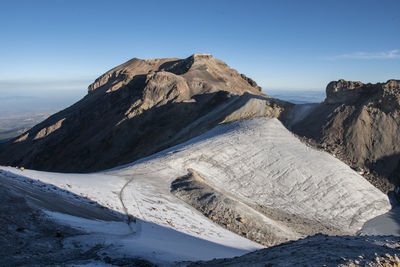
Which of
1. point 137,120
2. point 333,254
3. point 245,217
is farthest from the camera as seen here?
point 137,120

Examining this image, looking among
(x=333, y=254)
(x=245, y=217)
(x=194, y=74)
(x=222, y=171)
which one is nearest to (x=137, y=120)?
(x=194, y=74)

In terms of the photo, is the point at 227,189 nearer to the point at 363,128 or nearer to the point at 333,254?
the point at 333,254

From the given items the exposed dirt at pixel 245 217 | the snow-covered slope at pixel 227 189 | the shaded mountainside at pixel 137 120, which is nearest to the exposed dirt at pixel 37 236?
the snow-covered slope at pixel 227 189

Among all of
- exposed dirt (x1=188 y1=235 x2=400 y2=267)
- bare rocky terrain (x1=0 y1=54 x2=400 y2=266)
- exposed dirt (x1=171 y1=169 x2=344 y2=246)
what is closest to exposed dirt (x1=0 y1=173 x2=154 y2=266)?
bare rocky terrain (x1=0 y1=54 x2=400 y2=266)

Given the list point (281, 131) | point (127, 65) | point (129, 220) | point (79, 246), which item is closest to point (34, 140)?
point (127, 65)

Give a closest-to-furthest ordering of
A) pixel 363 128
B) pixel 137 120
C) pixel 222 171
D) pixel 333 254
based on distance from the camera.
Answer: pixel 333 254 → pixel 222 171 → pixel 363 128 → pixel 137 120

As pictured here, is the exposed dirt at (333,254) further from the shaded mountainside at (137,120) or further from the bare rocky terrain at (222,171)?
the shaded mountainside at (137,120)

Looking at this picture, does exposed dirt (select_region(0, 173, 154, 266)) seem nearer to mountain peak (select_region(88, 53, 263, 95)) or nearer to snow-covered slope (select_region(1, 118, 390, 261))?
snow-covered slope (select_region(1, 118, 390, 261))
